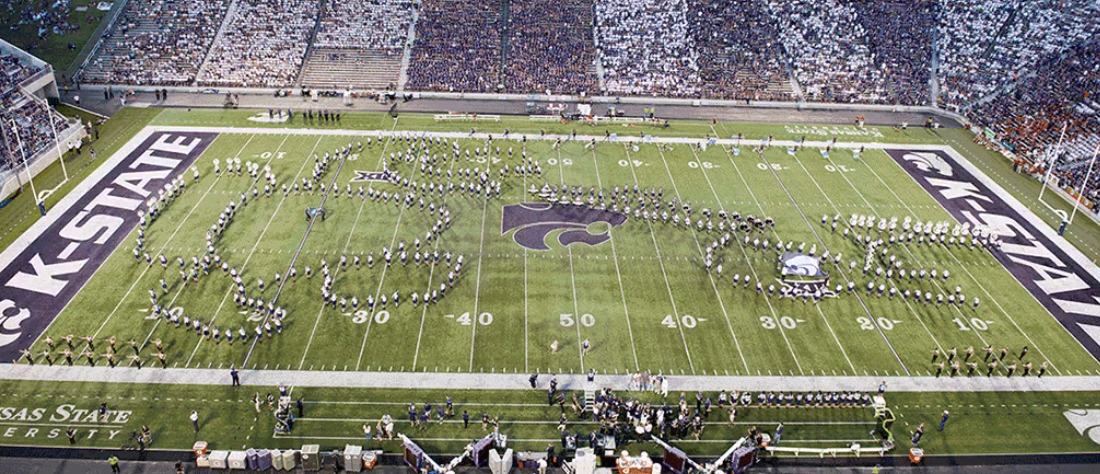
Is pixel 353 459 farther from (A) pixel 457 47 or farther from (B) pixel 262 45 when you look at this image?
(B) pixel 262 45

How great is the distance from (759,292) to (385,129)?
2789 cm

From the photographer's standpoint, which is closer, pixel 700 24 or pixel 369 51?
pixel 369 51

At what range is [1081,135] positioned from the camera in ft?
158

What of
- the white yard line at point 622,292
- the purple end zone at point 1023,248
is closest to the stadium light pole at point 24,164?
the white yard line at point 622,292

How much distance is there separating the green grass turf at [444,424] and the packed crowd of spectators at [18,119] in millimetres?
20431

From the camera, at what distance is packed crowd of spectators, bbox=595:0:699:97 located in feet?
201

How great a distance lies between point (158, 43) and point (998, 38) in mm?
68708

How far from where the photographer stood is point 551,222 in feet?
127

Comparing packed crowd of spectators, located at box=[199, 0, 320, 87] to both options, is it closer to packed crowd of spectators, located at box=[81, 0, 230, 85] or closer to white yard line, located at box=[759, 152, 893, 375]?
packed crowd of spectators, located at box=[81, 0, 230, 85]

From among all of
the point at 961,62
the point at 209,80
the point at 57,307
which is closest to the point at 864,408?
the point at 57,307

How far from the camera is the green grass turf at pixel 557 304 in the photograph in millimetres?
28469

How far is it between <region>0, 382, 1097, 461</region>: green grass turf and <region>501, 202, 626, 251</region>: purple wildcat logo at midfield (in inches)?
467

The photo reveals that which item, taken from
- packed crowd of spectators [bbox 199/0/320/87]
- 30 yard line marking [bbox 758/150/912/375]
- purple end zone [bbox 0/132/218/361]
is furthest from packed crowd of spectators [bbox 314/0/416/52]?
30 yard line marking [bbox 758/150/912/375]

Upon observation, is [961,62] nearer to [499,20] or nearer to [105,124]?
[499,20]
